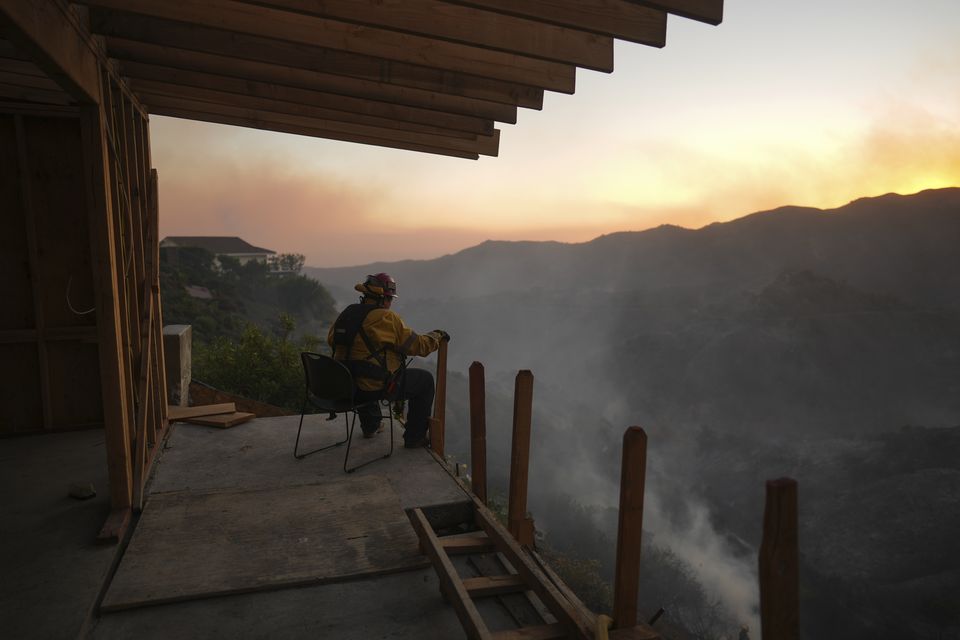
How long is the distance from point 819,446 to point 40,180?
2754 inches

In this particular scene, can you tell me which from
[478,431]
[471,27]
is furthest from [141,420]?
[471,27]

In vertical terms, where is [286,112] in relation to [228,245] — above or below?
below

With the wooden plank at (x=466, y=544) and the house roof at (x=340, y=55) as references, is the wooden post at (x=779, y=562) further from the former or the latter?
the house roof at (x=340, y=55)

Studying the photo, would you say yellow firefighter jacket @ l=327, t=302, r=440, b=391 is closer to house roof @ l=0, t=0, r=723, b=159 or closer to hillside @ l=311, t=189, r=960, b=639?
house roof @ l=0, t=0, r=723, b=159

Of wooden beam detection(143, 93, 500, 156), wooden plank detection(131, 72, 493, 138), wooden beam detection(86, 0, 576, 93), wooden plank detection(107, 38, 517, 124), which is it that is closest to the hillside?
wooden beam detection(143, 93, 500, 156)

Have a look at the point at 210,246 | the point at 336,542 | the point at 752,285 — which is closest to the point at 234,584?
the point at 336,542

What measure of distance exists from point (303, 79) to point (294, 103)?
0.50 metres

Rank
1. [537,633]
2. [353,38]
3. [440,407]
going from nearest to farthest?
[537,633] → [353,38] → [440,407]

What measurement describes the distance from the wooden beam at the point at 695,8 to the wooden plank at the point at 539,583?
3.05 m

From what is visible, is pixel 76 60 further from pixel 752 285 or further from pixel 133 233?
pixel 752 285

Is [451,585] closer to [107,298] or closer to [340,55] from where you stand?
[107,298]

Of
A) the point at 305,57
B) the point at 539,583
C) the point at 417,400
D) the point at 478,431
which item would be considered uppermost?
the point at 305,57

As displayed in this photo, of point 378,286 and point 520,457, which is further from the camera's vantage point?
point 378,286

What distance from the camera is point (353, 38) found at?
343cm
